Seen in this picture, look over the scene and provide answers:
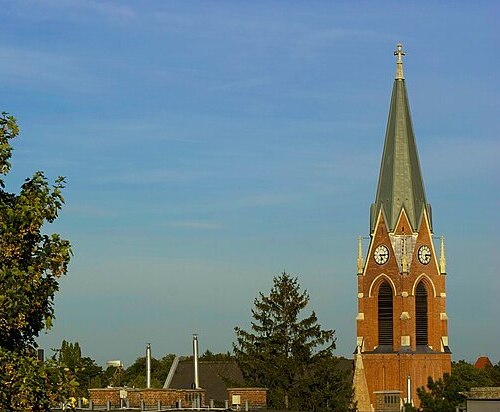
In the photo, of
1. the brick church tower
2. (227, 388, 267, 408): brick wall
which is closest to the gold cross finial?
the brick church tower

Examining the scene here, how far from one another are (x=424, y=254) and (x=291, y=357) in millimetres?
50855

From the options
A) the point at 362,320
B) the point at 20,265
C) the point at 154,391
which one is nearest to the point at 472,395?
the point at 154,391

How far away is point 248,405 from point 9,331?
22.2 metres

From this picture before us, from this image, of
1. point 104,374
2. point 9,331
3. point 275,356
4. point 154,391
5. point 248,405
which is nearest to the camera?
point 9,331

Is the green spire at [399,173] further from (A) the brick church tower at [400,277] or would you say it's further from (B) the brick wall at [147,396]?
(B) the brick wall at [147,396]

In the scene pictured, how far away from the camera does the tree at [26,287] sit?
22.2 m

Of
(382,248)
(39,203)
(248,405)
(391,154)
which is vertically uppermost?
(391,154)

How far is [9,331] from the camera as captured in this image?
23.0 m

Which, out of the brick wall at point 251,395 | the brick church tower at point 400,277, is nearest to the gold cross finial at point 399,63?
the brick church tower at point 400,277

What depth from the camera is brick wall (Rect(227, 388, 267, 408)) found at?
45094mm

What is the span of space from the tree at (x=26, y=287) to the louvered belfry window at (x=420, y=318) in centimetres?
11343

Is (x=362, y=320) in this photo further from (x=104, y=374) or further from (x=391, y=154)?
(x=104, y=374)

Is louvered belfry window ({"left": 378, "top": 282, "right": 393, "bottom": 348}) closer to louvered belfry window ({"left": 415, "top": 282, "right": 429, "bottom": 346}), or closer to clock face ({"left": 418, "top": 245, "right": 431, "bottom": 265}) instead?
louvered belfry window ({"left": 415, "top": 282, "right": 429, "bottom": 346})

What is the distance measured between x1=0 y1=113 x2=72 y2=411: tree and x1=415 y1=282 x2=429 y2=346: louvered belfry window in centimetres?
11343
